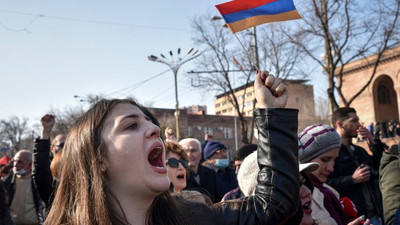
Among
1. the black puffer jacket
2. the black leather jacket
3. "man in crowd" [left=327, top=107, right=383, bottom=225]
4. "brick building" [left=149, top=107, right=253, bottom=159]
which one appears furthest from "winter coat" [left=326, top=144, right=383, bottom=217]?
"brick building" [left=149, top=107, right=253, bottom=159]

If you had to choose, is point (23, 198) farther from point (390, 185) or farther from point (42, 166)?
point (390, 185)

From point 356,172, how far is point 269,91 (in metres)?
3.16

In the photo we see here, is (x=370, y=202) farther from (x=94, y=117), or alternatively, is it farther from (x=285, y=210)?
(x=94, y=117)

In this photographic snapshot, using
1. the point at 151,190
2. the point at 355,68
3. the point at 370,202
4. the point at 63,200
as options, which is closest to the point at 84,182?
the point at 63,200

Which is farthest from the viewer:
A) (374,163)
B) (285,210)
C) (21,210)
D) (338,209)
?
(21,210)

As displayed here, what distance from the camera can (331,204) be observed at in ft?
11.4

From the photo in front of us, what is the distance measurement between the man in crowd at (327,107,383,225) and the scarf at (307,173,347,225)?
1261 millimetres

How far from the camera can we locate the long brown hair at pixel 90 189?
1891mm

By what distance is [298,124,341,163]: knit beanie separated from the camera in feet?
11.5

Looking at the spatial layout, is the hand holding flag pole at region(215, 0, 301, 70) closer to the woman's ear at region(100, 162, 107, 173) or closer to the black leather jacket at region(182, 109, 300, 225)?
the black leather jacket at region(182, 109, 300, 225)

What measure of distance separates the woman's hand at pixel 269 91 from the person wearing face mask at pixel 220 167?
14.7ft

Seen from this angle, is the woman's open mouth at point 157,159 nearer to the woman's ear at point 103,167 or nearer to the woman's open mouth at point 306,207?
the woman's ear at point 103,167

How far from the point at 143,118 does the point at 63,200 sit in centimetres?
57

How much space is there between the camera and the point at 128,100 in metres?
2.26
